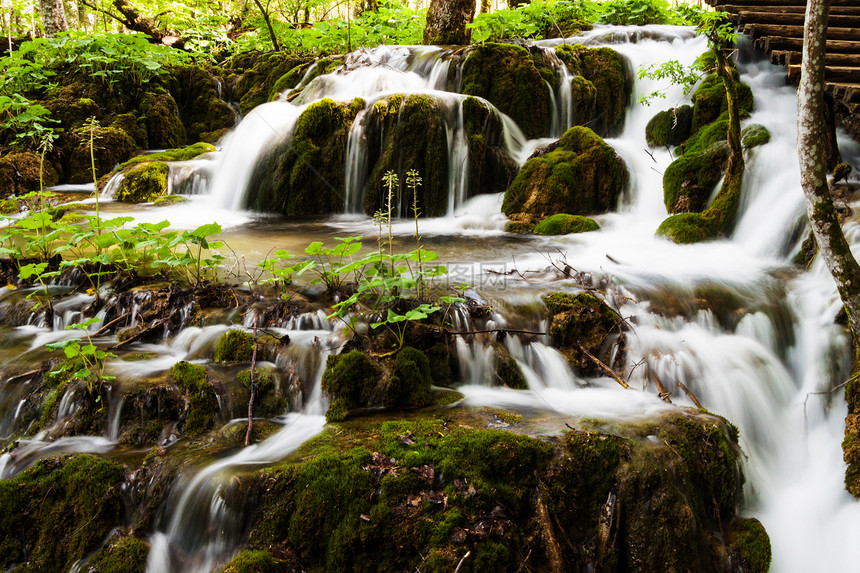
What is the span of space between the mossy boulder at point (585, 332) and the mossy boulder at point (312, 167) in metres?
5.74

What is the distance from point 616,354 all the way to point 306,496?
279 cm

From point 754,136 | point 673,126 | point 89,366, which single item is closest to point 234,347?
point 89,366

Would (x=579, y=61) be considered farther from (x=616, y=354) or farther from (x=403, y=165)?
(x=616, y=354)

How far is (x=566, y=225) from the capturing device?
7.70m

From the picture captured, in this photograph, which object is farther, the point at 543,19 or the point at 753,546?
the point at 543,19

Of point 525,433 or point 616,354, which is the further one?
point 616,354

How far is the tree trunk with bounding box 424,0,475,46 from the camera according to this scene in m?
12.7

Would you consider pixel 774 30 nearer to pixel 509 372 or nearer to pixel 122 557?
pixel 509 372

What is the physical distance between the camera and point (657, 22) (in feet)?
46.2

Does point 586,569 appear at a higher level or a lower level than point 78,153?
lower

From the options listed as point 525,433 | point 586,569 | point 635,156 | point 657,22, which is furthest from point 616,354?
point 657,22

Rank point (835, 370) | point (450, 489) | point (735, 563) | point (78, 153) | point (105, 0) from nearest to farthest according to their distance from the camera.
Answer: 1. point (450, 489)
2. point (735, 563)
3. point (835, 370)
4. point (78, 153)
5. point (105, 0)

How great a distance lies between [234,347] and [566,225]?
5331mm

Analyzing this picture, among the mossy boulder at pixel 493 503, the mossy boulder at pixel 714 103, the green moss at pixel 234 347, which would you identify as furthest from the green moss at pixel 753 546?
the mossy boulder at pixel 714 103
